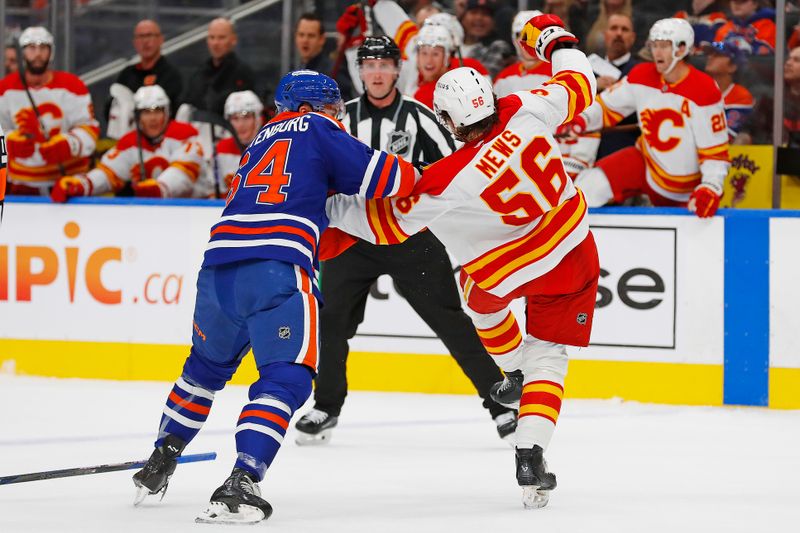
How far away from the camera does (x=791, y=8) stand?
236 inches

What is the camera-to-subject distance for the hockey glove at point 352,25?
→ 6590 millimetres

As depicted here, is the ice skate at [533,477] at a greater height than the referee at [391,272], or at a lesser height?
lesser

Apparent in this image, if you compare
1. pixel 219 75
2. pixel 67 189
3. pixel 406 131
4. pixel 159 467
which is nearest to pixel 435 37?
pixel 406 131

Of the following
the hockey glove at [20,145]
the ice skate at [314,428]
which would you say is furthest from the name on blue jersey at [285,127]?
the hockey glove at [20,145]

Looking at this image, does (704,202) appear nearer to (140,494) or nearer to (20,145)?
(140,494)

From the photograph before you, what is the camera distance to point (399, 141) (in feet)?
16.0

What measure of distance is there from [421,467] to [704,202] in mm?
1876

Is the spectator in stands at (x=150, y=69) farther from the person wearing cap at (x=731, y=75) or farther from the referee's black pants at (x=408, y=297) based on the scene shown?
the person wearing cap at (x=731, y=75)

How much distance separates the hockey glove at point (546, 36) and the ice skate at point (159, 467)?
5.23 ft

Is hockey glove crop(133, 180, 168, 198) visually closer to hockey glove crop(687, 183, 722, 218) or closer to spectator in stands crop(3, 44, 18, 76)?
spectator in stands crop(3, 44, 18, 76)

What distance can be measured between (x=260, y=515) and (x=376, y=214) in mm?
896

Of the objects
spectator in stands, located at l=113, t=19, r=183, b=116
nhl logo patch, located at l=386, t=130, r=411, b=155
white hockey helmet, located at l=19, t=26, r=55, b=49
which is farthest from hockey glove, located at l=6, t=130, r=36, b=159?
nhl logo patch, located at l=386, t=130, r=411, b=155

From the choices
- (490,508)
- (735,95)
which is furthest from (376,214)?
(735,95)

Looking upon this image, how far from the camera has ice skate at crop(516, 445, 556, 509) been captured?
11.9ft
